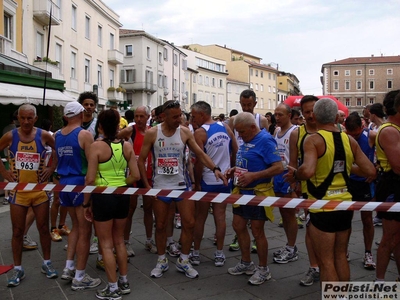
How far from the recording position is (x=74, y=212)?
4.70 m

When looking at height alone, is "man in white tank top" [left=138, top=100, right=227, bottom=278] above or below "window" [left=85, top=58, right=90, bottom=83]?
below

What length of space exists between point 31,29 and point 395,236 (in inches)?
892

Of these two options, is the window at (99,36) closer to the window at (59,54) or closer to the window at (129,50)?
the window at (59,54)

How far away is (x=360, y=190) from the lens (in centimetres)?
540

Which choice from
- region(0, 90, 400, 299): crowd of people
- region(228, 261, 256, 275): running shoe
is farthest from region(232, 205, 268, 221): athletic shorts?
region(228, 261, 256, 275): running shoe

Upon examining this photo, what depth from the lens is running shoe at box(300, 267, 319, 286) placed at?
455cm

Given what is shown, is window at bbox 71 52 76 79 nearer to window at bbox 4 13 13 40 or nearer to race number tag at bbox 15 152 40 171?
window at bbox 4 13 13 40

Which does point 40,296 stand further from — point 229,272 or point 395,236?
point 395,236

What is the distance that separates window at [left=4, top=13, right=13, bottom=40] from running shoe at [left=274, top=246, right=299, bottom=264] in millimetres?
18804

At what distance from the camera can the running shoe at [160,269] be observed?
15.9ft

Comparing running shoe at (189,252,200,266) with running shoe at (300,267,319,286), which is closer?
running shoe at (300,267,319,286)

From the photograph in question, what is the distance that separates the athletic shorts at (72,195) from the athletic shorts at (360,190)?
3.39 meters

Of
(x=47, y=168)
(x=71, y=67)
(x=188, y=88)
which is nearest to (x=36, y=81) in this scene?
(x=47, y=168)

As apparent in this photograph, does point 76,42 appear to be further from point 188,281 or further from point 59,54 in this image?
point 188,281
